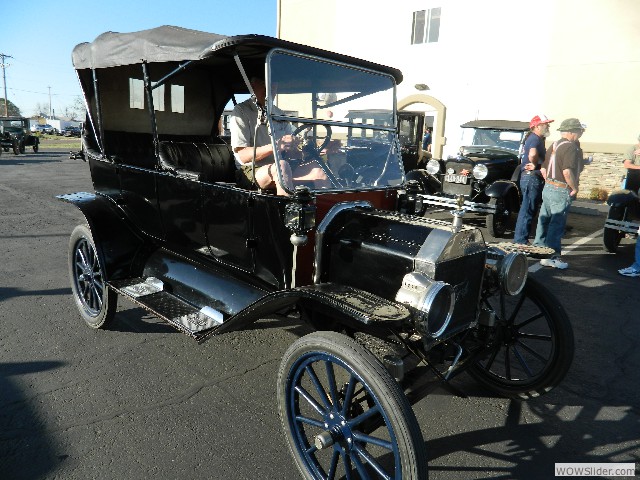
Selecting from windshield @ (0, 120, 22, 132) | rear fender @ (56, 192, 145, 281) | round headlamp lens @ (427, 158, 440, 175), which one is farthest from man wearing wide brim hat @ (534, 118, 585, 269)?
windshield @ (0, 120, 22, 132)

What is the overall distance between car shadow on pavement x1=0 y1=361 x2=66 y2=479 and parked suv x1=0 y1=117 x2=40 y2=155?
21.6 metres

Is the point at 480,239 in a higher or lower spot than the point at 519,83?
lower

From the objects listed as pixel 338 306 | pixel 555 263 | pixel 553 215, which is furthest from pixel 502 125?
pixel 338 306

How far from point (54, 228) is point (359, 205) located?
5.77 metres

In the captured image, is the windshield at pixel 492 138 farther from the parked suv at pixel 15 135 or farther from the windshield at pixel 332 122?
the parked suv at pixel 15 135

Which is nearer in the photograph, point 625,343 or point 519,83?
point 625,343

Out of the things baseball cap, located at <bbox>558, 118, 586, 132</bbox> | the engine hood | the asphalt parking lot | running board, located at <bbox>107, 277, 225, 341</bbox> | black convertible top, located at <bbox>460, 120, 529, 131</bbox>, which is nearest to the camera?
the engine hood

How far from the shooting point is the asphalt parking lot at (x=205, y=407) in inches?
83.3

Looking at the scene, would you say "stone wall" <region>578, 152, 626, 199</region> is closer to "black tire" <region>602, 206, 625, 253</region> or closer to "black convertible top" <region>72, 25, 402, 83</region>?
"black tire" <region>602, 206, 625, 253</region>

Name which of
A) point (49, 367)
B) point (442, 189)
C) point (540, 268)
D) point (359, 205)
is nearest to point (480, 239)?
point (359, 205)

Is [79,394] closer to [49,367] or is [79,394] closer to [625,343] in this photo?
[49,367]

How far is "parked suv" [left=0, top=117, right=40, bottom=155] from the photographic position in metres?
20.0

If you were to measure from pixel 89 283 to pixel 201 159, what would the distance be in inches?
52.0

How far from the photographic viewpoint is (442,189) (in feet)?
26.4
